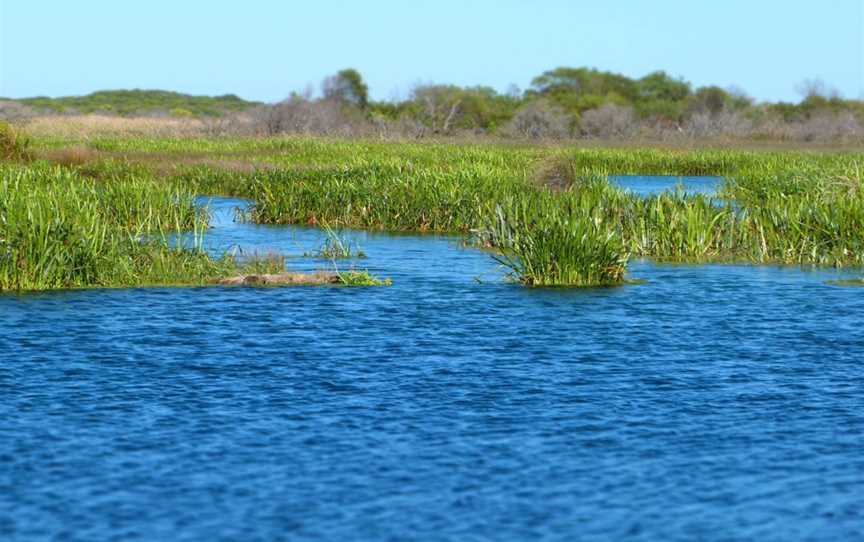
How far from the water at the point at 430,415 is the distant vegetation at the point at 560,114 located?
58.5 m

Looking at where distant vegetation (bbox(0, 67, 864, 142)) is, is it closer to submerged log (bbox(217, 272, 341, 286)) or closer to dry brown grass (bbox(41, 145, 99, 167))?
dry brown grass (bbox(41, 145, 99, 167))

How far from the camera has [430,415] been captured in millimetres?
13711

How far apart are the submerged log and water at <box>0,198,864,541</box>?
2.02ft

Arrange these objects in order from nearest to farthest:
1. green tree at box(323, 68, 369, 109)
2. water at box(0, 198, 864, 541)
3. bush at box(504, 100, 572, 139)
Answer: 1. water at box(0, 198, 864, 541)
2. bush at box(504, 100, 572, 139)
3. green tree at box(323, 68, 369, 109)

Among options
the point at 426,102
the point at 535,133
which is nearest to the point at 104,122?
the point at 426,102

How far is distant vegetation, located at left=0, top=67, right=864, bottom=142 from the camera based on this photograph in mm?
84812

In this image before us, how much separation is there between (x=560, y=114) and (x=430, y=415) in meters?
86.4

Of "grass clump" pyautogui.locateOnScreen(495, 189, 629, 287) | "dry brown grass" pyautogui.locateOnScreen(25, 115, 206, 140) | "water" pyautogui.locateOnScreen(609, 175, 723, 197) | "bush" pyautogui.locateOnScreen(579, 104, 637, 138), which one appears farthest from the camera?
"bush" pyautogui.locateOnScreen(579, 104, 637, 138)

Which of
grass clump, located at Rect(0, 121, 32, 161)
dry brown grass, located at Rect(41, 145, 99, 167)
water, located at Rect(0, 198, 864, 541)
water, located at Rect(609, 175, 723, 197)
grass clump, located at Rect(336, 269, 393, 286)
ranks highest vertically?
grass clump, located at Rect(0, 121, 32, 161)

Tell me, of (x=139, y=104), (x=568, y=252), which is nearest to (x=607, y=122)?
(x=568, y=252)

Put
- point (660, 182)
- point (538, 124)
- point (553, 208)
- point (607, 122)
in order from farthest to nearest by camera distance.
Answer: point (607, 122), point (538, 124), point (660, 182), point (553, 208)

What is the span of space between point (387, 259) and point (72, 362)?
1202 cm

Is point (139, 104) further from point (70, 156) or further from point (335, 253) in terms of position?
point (335, 253)

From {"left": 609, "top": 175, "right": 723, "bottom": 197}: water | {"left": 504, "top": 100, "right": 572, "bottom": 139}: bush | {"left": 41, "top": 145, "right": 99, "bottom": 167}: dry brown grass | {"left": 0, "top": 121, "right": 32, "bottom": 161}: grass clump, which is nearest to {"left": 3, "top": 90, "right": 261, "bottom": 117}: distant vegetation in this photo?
{"left": 504, "top": 100, "right": 572, "bottom": 139}: bush
